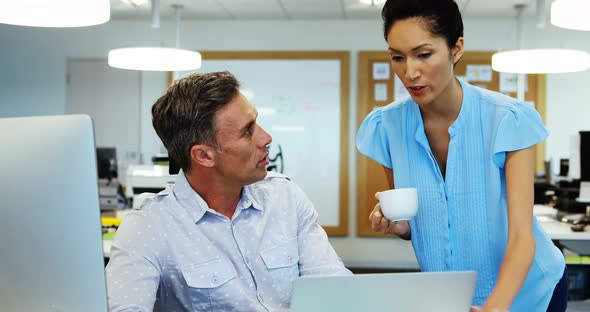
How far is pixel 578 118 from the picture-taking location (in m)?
6.39

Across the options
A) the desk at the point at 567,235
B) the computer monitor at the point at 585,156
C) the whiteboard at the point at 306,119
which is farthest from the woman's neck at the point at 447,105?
the whiteboard at the point at 306,119

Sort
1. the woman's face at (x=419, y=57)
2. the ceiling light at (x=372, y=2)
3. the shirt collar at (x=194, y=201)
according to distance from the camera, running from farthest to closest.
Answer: the ceiling light at (x=372, y=2), the shirt collar at (x=194, y=201), the woman's face at (x=419, y=57)

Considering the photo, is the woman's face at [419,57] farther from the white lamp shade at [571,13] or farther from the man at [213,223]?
the white lamp shade at [571,13]

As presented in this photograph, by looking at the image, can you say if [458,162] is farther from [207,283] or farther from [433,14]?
[207,283]

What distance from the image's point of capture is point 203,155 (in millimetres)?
1606

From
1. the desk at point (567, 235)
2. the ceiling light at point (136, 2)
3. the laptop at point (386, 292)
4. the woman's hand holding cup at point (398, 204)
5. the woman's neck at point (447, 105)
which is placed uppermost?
the ceiling light at point (136, 2)

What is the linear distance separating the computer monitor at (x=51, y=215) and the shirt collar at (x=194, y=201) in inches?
26.7

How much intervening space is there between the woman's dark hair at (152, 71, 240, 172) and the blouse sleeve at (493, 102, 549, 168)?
0.63m

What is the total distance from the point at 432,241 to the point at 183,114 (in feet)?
2.18

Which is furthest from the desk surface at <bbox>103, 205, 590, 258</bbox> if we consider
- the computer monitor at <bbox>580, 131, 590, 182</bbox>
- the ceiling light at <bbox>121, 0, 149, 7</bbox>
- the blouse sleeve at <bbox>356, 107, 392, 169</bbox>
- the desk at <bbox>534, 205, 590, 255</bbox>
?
the ceiling light at <bbox>121, 0, 149, 7</bbox>

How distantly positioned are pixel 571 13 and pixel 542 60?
1441mm

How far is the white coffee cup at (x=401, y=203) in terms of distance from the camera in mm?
1412

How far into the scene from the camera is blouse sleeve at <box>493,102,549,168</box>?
4.51 feet

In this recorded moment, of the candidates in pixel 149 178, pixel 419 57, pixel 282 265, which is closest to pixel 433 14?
pixel 419 57
